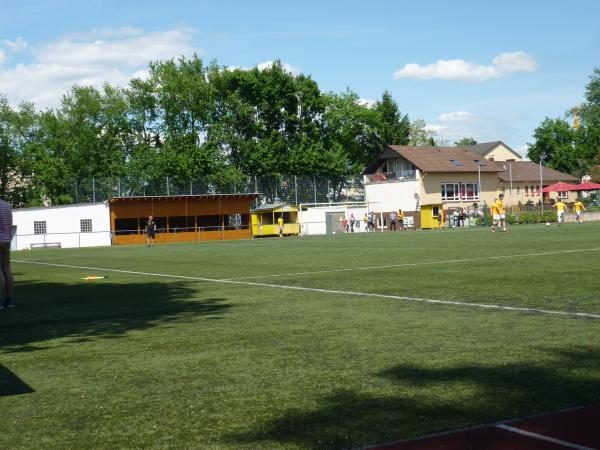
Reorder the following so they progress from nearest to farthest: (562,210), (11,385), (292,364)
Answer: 1. (11,385)
2. (292,364)
3. (562,210)

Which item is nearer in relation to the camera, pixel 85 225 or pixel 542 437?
pixel 542 437

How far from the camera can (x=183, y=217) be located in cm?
6775

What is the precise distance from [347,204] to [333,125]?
19.1 meters

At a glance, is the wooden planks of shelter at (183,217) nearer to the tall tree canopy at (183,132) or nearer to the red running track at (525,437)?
the tall tree canopy at (183,132)

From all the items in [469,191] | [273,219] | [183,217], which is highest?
[469,191]

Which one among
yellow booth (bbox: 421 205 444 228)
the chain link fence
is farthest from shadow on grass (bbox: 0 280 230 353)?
yellow booth (bbox: 421 205 444 228)

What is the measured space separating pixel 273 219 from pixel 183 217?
8.20m

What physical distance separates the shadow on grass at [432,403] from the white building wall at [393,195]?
7630cm

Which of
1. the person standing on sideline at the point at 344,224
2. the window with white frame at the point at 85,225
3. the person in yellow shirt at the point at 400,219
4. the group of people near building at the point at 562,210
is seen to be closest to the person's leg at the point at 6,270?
the group of people near building at the point at 562,210

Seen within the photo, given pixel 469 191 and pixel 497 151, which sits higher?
pixel 497 151

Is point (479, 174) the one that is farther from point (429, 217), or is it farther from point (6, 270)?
point (6, 270)

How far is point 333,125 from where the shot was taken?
94.9m

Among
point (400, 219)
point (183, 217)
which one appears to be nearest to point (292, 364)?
point (183, 217)

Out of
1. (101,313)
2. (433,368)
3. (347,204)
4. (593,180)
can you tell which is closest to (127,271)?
(101,313)
